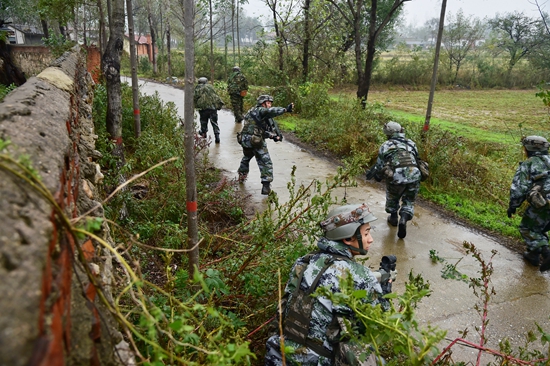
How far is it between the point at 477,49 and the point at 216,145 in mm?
31138

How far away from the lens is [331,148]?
921 cm

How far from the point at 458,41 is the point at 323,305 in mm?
32688

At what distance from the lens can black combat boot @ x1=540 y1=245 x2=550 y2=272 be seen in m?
4.47

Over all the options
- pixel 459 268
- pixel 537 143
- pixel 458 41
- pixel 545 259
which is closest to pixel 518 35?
pixel 458 41

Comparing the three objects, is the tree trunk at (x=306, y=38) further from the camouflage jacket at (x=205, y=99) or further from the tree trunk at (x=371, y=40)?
the camouflage jacket at (x=205, y=99)

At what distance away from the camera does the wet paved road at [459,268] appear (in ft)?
12.0

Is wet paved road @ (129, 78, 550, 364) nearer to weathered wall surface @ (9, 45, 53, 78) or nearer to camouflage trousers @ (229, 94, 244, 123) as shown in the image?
camouflage trousers @ (229, 94, 244, 123)

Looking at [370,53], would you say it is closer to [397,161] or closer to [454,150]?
[454,150]

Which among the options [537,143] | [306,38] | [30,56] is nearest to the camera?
[537,143]

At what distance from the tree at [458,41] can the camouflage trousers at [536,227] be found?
26284mm

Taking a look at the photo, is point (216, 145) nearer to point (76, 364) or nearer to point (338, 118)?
point (338, 118)

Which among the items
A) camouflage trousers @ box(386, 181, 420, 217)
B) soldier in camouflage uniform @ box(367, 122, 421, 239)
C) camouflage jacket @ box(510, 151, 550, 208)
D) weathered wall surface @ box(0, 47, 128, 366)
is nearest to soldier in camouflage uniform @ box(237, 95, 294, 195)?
soldier in camouflage uniform @ box(367, 122, 421, 239)

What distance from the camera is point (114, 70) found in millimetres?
4863

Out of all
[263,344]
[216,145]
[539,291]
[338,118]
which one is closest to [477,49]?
[338,118]
